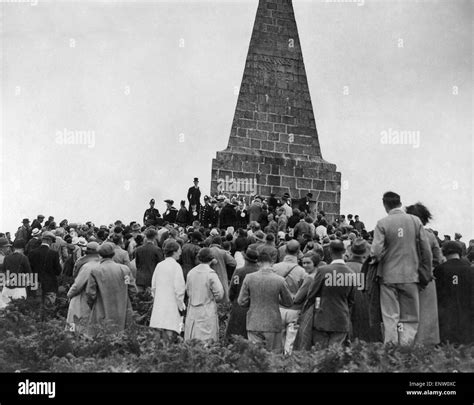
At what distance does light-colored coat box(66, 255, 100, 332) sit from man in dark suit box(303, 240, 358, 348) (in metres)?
3.46

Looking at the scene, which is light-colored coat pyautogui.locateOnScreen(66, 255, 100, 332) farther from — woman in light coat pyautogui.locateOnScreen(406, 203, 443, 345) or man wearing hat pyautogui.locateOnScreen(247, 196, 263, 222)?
man wearing hat pyautogui.locateOnScreen(247, 196, 263, 222)

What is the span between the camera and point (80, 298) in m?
16.2

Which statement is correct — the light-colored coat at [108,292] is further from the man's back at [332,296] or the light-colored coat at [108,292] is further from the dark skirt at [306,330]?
the man's back at [332,296]

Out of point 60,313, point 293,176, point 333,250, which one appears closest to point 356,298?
point 333,250

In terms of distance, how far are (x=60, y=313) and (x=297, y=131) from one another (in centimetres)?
2199

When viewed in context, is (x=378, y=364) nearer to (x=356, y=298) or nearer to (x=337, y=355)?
(x=337, y=355)

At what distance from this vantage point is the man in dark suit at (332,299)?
46.6 ft

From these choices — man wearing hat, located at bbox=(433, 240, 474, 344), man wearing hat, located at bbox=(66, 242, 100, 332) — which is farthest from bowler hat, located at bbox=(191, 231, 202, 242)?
man wearing hat, located at bbox=(433, 240, 474, 344)

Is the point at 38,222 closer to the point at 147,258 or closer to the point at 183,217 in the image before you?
the point at 183,217

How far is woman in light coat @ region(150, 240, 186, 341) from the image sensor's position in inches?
615

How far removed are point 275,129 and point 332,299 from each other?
86.2ft

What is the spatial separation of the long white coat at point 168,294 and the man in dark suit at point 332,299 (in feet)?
7.38

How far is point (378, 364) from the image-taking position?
40.1 feet

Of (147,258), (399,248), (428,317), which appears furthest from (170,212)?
(399,248)
